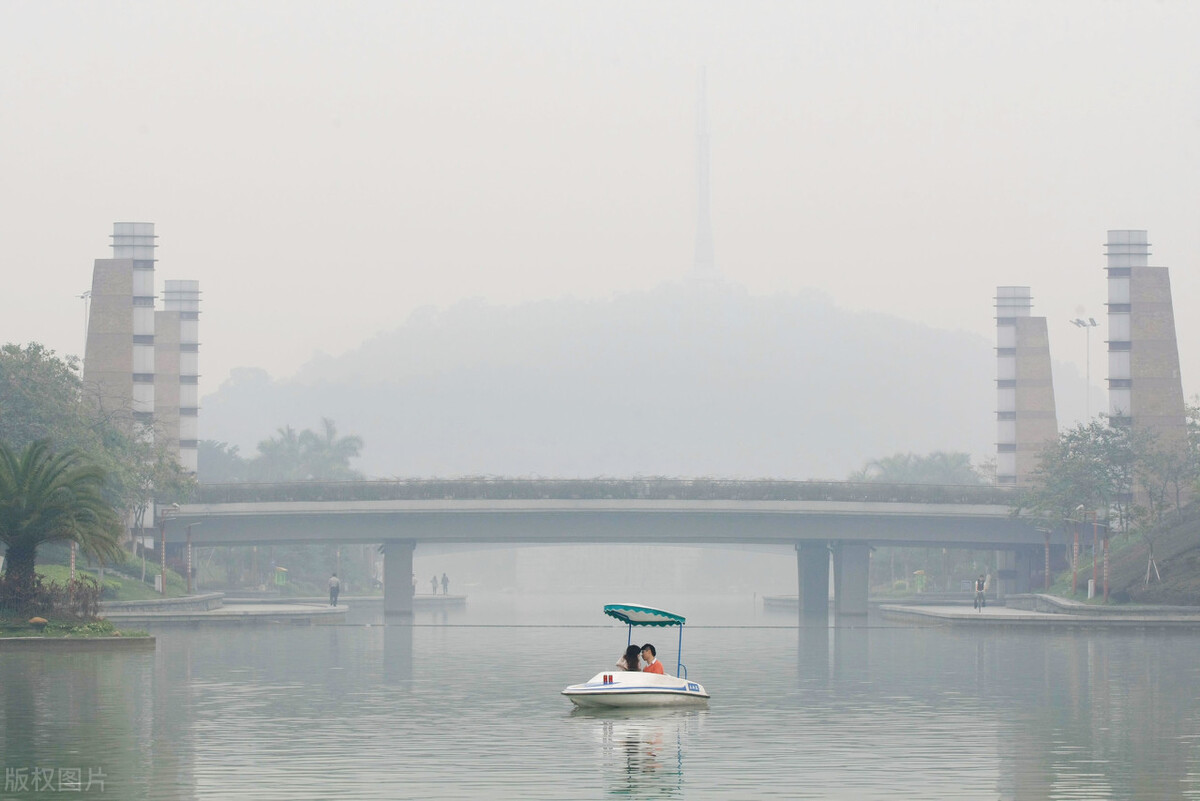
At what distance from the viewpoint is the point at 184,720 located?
3102 cm

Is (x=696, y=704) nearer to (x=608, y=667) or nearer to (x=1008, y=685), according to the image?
(x=1008, y=685)

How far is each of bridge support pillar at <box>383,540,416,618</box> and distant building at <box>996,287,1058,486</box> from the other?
5107 cm

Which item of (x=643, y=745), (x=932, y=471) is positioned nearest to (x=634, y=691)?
(x=643, y=745)

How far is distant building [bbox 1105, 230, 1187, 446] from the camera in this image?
106250 mm

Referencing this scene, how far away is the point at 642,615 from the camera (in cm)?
3688

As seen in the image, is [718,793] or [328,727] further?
[328,727]

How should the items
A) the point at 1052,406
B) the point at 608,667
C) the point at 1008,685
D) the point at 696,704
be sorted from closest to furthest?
1. the point at 696,704
2. the point at 1008,685
3. the point at 608,667
4. the point at 1052,406

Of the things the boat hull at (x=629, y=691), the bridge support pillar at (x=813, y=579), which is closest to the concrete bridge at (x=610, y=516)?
the bridge support pillar at (x=813, y=579)

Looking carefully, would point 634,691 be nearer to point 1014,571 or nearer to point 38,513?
point 38,513

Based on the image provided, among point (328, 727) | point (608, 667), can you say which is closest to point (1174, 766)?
point (328, 727)

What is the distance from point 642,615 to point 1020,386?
97090mm

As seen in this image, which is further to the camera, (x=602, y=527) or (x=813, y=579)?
(x=813, y=579)

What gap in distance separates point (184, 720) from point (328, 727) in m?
2.83

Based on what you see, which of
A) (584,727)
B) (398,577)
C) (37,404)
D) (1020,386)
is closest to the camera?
(584,727)
